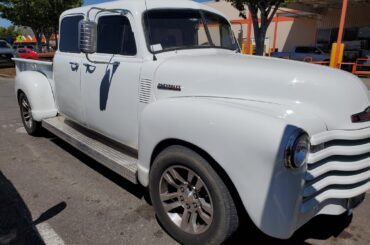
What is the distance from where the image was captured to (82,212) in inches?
130

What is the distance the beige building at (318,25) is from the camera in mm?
23734

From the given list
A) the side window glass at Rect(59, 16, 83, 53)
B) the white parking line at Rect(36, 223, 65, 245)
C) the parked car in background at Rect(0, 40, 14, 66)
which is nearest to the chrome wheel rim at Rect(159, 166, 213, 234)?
the white parking line at Rect(36, 223, 65, 245)

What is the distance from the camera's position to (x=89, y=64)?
12.9 feet

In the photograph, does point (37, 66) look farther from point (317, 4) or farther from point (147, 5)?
point (317, 4)

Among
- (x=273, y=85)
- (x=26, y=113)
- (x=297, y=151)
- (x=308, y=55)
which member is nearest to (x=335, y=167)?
(x=297, y=151)

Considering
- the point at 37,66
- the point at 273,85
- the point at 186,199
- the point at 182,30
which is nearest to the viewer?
the point at 273,85

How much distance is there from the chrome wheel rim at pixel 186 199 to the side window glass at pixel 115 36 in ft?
4.55

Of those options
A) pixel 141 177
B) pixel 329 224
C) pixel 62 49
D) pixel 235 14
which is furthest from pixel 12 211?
pixel 235 14

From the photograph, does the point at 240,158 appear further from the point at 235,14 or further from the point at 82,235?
the point at 235,14

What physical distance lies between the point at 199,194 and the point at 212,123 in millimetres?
654

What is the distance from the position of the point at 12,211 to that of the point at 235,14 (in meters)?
30.1

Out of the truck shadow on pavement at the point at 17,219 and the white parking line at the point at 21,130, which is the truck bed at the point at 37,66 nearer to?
the white parking line at the point at 21,130

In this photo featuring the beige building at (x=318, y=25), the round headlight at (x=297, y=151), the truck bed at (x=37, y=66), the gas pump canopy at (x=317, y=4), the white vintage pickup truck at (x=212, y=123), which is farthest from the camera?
the beige building at (x=318, y=25)

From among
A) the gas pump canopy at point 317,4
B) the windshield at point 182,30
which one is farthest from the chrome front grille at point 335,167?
the gas pump canopy at point 317,4
